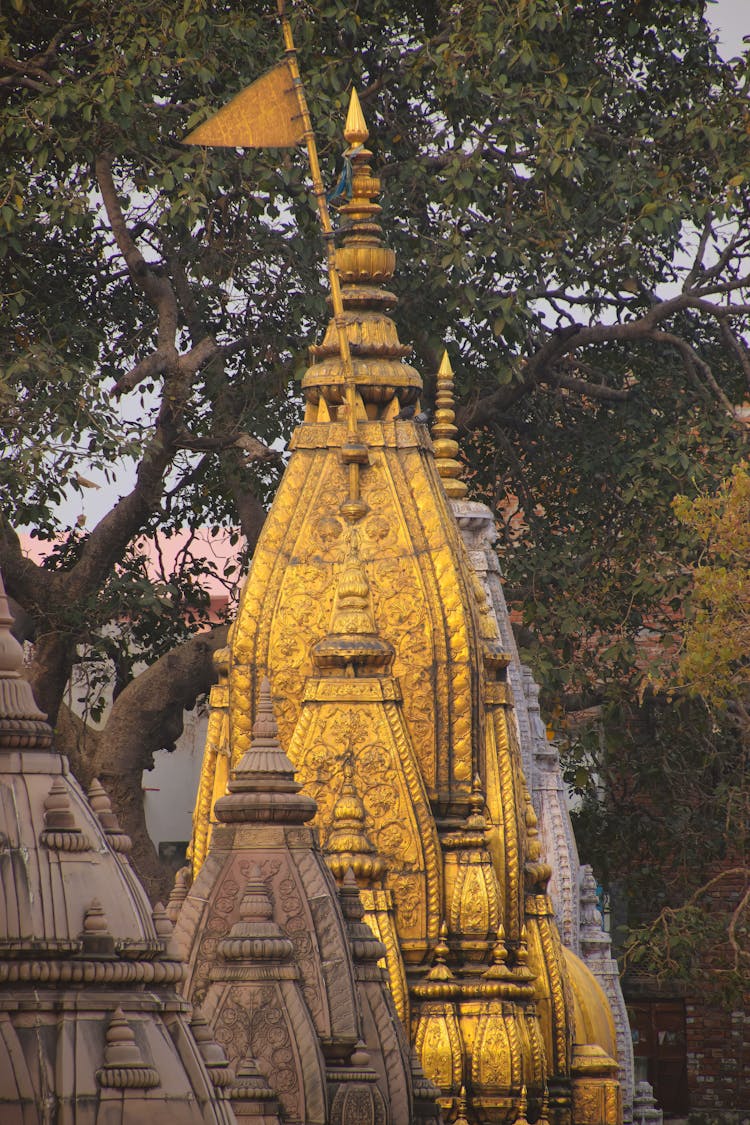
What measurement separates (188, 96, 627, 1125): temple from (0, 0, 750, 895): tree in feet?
19.3

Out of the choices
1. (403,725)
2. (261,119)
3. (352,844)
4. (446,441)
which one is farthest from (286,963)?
(446,441)

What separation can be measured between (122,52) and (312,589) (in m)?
7.97

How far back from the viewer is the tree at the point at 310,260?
701 inches

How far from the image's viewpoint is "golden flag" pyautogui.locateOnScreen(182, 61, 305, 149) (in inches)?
487

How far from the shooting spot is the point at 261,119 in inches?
492

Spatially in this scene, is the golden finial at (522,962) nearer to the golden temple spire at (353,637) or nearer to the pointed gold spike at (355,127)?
the golden temple spire at (353,637)

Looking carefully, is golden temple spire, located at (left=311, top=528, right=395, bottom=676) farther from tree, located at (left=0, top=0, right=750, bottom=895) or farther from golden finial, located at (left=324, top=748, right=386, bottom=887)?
tree, located at (left=0, top=0, right=750, bottom=895)

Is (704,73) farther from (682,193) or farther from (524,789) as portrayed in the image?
(524,789)

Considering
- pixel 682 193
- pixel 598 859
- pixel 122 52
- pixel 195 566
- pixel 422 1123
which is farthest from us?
pixel 598 859

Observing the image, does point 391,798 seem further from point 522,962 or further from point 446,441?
→ point 446,441

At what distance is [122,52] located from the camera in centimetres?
1778

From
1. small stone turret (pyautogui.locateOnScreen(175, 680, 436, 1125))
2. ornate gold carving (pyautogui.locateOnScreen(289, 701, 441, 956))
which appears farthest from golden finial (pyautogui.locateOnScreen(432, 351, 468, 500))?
small stone turret (pyautogui.locateOnScreen(175, 680, 436, 1125))

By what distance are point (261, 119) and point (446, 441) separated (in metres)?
2.48

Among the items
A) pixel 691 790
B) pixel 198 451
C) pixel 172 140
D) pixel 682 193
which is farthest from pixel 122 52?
pixel 691 790
